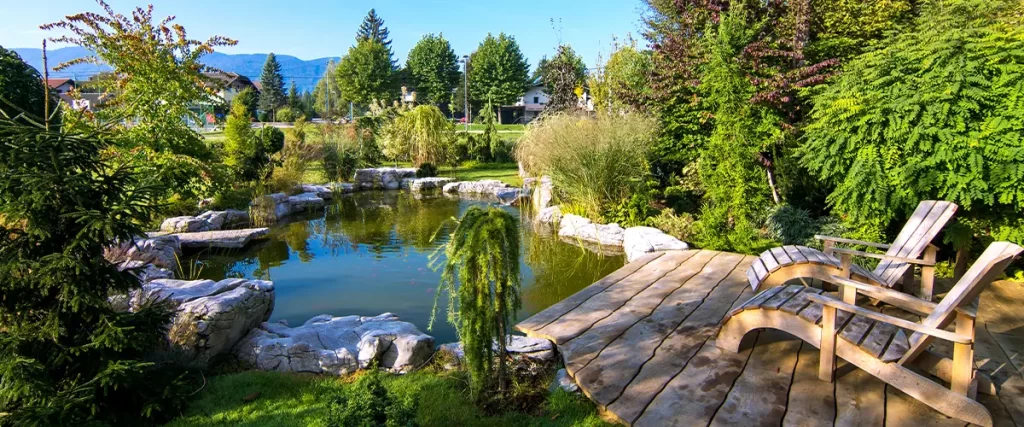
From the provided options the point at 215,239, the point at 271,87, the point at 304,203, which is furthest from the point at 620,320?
the point at 271,87

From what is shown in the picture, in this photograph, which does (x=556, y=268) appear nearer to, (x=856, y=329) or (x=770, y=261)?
(x=770, y=261)

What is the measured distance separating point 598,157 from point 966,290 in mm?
5105

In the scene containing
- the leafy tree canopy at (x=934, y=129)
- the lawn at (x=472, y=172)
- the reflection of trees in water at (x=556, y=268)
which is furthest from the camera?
the lawn at (x=472, y=172)

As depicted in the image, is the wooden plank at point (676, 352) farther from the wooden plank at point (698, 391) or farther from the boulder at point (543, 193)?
the boulder at point (543, 193)

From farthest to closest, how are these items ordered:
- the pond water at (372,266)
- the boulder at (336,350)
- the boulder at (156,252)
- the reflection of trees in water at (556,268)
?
1. the boulder at (156,252)
2. the reflection of trees in water at (556,268)
3. the pond water at (372,266)
4. the boulder at (336,350)

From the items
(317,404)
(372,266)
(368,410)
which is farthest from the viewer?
(372,266)

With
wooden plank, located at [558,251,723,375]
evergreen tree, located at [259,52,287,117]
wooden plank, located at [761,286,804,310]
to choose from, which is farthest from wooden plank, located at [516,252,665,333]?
evergreen tree, located at [259,52,287,117]

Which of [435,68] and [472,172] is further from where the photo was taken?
[435,68]

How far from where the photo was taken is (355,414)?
2.08m

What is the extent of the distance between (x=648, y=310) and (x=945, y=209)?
6.80 feet

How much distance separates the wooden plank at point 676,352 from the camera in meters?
2.55

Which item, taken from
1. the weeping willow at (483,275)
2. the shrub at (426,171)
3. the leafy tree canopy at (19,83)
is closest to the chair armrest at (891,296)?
the weeping willow at (483,275)

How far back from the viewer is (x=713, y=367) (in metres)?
2.87

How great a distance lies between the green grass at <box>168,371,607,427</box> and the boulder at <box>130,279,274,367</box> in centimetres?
31
